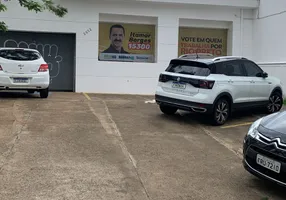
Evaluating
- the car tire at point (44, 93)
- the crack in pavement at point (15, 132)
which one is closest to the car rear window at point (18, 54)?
the car tire at point (44, 93)

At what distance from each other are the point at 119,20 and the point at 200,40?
379cm

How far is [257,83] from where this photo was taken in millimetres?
10484

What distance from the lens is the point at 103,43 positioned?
1677cm

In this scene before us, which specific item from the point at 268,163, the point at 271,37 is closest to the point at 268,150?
the point at 268,163

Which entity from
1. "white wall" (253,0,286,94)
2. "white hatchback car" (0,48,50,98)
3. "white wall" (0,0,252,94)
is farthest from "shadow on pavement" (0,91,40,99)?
"white wall" (253,0,286,94)

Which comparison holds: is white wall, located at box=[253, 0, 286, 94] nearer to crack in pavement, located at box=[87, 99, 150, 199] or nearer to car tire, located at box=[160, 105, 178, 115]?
car tire, located at box=[160, 105, 178, 115]

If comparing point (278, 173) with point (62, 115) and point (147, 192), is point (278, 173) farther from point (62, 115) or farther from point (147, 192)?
point (62, 115)

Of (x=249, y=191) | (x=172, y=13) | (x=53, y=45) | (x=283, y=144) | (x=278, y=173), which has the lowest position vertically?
(x=249, y=191)

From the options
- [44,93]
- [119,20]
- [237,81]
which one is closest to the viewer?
[237,81]

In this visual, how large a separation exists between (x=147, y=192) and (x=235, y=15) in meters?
13.9

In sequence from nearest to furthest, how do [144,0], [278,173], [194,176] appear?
[278,173] < [194,176] < [144,0]

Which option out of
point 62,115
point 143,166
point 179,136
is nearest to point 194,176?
point 143,166

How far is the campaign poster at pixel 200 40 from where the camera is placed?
17578mm

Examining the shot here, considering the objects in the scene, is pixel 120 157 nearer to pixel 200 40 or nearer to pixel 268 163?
pixel 268 163
